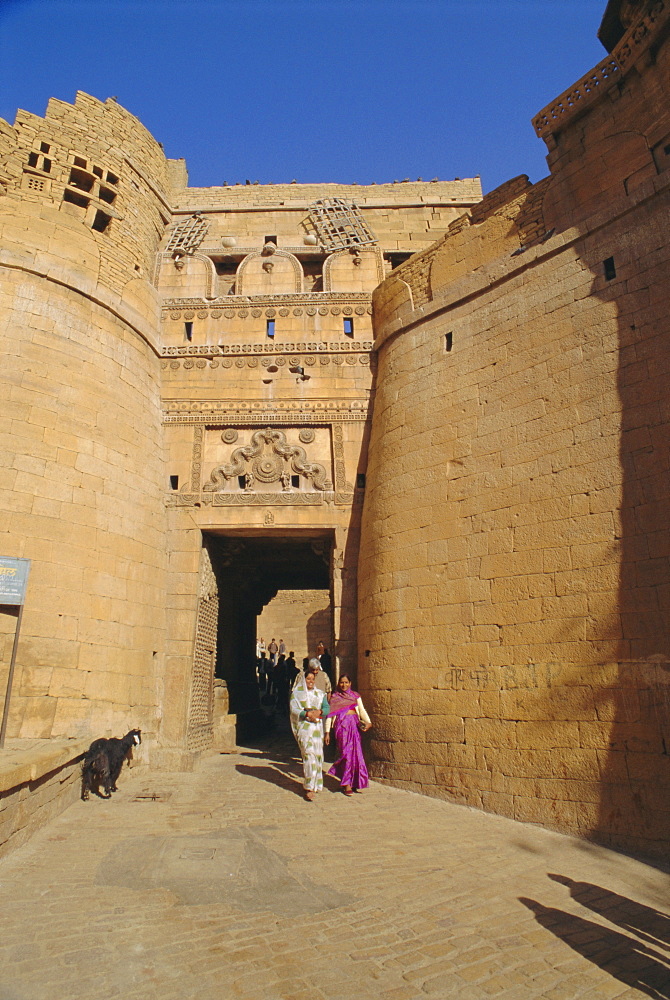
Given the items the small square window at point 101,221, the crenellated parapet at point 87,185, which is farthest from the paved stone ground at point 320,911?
the small square window at point 101,221

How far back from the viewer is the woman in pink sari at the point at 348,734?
Result: 652cm

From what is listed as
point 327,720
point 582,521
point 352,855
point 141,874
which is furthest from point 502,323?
point 141,874

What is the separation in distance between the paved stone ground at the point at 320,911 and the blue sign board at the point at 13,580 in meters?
2.07

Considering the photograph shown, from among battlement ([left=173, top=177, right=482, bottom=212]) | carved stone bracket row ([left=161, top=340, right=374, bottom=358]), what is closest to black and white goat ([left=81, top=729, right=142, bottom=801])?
carved stone bracket row ([left=161, top=340, right=374, bottom=358])

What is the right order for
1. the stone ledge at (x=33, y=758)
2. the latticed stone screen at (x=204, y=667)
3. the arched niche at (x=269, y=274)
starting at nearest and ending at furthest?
the stone ledge at (x=33, y=758), the latticed stone screen at (x=204, y=667), the arched niche at (x=269, y=274)

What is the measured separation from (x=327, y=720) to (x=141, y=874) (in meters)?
3.08

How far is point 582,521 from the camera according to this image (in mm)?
5969

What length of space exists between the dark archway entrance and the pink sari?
119 inches

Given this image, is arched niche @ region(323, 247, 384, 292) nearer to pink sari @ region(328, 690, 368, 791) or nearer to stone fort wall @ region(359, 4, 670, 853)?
stone fort wall @ region(359, 4, 670, 853)

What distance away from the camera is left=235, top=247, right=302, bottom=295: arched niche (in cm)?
1098

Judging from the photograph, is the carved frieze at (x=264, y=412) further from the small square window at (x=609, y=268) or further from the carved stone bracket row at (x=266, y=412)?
the small square window at (x=609, y=268)

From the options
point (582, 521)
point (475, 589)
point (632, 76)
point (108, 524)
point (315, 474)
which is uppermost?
point (632, 76)

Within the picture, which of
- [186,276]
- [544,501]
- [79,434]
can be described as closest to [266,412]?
[79,434]

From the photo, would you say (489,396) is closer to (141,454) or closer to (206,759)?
(141,454)
